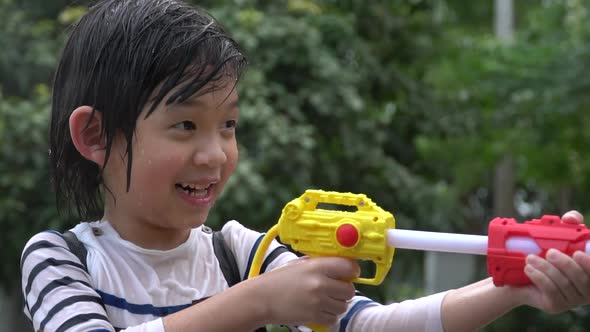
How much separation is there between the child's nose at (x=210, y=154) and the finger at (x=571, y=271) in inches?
22.0

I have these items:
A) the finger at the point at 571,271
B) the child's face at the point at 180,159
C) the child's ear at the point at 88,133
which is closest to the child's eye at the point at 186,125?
the child's face at the point at 180,159

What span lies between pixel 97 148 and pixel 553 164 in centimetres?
482

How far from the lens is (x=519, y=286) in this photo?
4.43ft

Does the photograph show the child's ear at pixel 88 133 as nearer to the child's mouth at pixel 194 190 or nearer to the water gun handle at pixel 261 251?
the child's mouth at pixel 194 190

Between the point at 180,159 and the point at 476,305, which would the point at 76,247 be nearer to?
the point at 180,159

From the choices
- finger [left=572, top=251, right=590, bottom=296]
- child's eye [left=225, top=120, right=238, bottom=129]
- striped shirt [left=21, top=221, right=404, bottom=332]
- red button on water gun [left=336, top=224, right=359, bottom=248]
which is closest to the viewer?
finger [left=572, top=251, right=590, bottom=296]

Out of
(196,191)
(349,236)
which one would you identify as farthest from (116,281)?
(349,236)

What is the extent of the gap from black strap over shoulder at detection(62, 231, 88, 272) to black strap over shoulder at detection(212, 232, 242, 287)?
0.25 metres

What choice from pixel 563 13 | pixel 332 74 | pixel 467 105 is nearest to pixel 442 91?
pixel 467 105

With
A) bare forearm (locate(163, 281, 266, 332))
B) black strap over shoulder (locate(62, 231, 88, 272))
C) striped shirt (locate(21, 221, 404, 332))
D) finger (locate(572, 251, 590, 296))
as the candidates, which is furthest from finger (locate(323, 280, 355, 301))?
black strap over shoulder (locate(62, 231, 88, 272))

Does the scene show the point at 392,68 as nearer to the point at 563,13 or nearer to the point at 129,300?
the point at 563,13

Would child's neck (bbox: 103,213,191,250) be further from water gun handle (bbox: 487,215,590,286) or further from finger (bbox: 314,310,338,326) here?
water gun handle (bbox: 487,215,590,286)

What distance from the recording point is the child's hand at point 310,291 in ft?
4.57

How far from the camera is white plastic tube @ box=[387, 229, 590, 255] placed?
1304 millimetres
